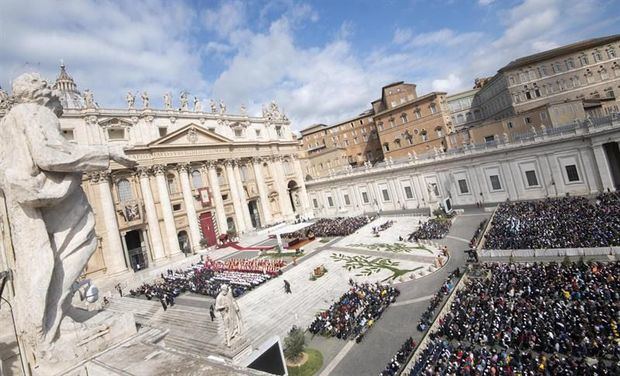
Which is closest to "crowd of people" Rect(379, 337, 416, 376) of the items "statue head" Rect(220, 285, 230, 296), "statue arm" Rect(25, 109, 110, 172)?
"statue head" Rect(220, 285, 230, 296)

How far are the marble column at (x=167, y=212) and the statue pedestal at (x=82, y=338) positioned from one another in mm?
33842

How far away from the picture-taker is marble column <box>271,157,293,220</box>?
4900 cm

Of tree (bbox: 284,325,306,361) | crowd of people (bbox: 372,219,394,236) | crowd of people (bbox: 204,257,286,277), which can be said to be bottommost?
tree (bbox: 284,325,306,361)

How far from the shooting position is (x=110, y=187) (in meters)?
32.7

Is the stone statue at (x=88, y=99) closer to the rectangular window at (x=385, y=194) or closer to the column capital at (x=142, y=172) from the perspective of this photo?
the column capital at (x=142, y=172)

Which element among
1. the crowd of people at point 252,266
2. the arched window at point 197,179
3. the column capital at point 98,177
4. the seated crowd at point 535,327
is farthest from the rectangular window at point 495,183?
the column capital at point 98,177

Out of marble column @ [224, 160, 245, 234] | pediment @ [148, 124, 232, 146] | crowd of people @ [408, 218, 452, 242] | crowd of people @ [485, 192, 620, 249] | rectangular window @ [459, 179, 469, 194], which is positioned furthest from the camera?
marble column @ [224, 160, 245, 234]

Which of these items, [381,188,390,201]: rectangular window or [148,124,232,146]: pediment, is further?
[381,188,390,201]: rectangular window

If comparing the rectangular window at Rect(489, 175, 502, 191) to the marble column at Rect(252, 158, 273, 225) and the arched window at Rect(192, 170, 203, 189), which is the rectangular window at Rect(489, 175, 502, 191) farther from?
the arched window at Rect(192, 170, 203, 189)

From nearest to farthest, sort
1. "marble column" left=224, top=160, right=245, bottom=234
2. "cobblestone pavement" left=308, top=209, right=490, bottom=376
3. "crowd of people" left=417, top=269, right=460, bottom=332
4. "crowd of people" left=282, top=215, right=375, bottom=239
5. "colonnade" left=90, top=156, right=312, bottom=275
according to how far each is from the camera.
A: 1. "cobblestone pavement" left=308, top=209, right=490, bottom=376
2. "crowd of people" left=417, top=269, right=460, bottom=332
3. "colonnade" left=90, top=156, right=312, bottom=275
4. "crowd of people" left=282, top=215, right=375, bottom=239
5. "marble column" left=224, top=160, right=245, bottom=234

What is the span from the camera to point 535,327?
12352 millimetres

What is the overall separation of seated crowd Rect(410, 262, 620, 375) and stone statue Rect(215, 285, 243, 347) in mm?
6797

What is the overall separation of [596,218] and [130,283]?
35.3 metres

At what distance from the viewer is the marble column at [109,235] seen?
30609mm
